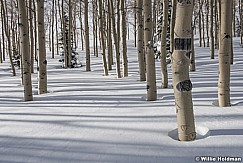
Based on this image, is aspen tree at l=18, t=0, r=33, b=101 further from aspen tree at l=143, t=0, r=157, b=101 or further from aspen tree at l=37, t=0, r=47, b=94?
aspen tree at l=143, t=0, r=157, b=101

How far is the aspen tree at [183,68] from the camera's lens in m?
3.67

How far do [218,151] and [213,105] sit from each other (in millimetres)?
2309

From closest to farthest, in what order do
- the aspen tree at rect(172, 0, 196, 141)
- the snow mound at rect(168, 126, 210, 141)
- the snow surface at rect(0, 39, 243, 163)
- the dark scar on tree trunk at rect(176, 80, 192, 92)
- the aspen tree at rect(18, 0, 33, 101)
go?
the snow surface at rect(0, 39, 243, 163), the aspen tree at rect(172, 0, 196, 141), the dark scar on tree trunk at rect(176, 80, 192, 92), the snow mound at rect(168, 126, 210, 141), the aspen tree at rect(18, 0, 33, 101)

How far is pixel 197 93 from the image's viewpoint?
7164mm

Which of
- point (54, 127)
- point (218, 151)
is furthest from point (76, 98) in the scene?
point (218, 151)

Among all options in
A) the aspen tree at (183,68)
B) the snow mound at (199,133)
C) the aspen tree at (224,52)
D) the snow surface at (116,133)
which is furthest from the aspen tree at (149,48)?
the aspen tree at (183,68)

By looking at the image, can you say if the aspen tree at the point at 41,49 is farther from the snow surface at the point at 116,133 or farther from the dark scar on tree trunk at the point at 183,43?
the dark scar on tree trunk at the point at 183,43

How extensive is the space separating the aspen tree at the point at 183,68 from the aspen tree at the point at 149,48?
9.08 feet

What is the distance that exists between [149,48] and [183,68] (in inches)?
114

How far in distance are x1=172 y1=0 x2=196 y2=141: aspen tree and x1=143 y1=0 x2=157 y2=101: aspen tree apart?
277 cm

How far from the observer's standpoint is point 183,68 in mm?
3750

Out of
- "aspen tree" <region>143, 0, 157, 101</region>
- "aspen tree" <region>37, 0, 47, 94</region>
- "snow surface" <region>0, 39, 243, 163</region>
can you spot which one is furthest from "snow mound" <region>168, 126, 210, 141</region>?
"aspen tree" <region>37, 0, 47, 94</region>

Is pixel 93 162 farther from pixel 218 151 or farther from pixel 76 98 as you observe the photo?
pixel 76 98

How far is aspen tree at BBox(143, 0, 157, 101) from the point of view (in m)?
6.45
